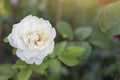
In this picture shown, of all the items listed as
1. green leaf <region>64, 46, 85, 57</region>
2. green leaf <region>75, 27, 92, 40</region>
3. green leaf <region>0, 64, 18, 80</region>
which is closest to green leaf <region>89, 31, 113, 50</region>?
green leaf <region>75, 27, 92, 40</region>

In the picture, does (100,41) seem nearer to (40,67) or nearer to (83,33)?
(83,33)

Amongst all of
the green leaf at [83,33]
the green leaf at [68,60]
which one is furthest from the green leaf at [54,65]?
the green leaf at [83,33]

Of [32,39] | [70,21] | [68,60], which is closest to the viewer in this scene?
[32,39]

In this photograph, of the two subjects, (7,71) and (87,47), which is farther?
(87,47)

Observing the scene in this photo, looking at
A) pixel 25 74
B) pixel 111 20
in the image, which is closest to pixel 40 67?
pixel 25 74

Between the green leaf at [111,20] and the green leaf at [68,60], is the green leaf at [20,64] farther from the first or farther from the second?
the green leaf at [111,20]

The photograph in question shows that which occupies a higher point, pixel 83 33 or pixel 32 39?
pixel 32 39

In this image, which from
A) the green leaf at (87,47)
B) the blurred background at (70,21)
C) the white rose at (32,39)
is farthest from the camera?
the blurred background at (70,21)
